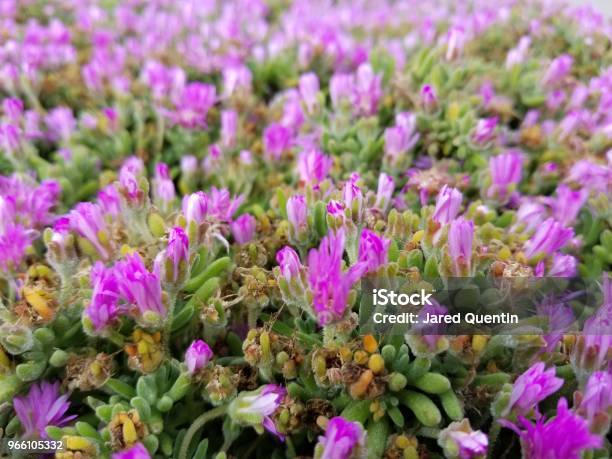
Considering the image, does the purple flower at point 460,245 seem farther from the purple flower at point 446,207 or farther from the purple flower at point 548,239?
the purple flower at point 548,239

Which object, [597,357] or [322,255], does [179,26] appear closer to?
[322,255]

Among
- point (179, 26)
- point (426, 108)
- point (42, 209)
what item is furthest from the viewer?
point (179, 26)

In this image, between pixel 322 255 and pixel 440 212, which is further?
A: pixel 440 212

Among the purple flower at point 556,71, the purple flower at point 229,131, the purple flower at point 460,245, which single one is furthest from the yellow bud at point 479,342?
the purple flower at point 556,71

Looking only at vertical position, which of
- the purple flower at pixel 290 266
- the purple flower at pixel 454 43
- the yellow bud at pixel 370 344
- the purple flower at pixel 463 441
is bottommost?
the purple flower at pixel 463 441

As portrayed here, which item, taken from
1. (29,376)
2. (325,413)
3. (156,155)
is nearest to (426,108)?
(156,155)

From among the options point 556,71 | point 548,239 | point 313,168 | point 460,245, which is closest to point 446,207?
point 460,245
